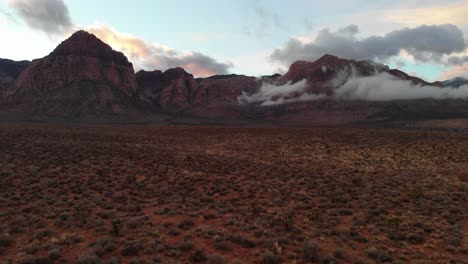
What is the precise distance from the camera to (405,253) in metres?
11.8

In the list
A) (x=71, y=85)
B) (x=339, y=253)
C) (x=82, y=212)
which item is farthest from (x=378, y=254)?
(x=71, y=85)

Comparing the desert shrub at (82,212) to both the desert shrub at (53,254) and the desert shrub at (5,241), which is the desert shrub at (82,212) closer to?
the desert shrub at (5,241)

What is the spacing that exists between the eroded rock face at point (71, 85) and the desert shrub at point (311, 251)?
527ft

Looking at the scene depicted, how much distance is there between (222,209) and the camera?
17.0 meters

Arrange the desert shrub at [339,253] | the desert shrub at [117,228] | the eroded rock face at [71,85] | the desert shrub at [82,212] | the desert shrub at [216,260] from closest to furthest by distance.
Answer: the desert shrub at [216,260] → the desert shrub at [339,253] → the desert shrub at [117,228] → the desert shrub at [82,212] → the eroded rock face at [71,85]

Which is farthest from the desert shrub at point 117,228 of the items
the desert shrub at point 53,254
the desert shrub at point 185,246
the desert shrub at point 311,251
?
the desert shrub at point 311,251

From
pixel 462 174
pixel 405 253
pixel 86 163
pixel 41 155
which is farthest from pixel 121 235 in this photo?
pixel 462 174

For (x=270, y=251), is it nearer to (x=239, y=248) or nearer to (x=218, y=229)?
(x=239, y=248)

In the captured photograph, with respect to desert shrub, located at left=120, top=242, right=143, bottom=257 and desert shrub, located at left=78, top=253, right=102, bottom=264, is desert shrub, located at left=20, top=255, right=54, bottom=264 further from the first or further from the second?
desert shrub, located at left=120, top=242, right=143, bottom=257

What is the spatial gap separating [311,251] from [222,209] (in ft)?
21.6

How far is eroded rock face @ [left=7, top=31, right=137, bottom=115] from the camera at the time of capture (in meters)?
157

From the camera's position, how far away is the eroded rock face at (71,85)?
157413 mm

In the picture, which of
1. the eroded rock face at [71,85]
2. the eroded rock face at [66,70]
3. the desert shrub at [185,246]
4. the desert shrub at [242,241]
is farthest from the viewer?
the eroded rock face at [66,70]

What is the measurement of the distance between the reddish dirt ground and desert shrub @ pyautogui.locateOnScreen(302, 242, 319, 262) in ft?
0.19
